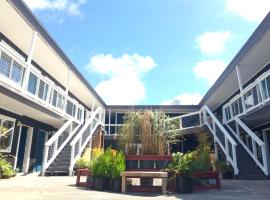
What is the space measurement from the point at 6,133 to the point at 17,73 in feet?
12.3

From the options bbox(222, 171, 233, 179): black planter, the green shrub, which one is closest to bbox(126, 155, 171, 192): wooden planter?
the green shrub

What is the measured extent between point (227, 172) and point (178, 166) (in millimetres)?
Result: 5200

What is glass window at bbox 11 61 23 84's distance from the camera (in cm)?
970

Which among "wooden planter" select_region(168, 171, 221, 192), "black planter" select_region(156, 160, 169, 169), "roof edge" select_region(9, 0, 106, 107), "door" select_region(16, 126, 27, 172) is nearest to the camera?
"wooden planter" select_region(168, 171, 221, 192)

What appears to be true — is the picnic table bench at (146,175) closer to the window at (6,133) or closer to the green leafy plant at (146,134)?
the green leafy plant at (146,134)

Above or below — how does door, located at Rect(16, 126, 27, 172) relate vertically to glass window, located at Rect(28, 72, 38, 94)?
below

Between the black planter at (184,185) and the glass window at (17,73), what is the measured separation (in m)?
6.96

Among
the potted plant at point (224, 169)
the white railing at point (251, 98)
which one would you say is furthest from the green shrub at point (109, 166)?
the white railing at point (251, 98)

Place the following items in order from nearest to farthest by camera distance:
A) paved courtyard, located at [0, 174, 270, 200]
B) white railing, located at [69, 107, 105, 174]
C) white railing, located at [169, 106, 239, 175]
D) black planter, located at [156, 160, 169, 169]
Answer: paved courtyard, located at [0, 174, 270, 200] → black planter, located at [156, 160, 169, 169] → white railing, located at [169, 106, 239, 175] → white railing, located at [69, 107, 105, 174]

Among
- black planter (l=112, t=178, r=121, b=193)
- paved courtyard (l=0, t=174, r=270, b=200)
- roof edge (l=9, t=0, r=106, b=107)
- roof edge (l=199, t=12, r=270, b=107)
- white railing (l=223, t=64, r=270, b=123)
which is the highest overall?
roof edge (l=9, t=0, r=106, b=107)

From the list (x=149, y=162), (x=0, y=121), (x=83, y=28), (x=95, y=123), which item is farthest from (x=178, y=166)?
(x=95, y=123)

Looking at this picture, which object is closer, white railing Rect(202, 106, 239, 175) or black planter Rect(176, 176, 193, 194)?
black planter Rect(176, 176, 193, 194)

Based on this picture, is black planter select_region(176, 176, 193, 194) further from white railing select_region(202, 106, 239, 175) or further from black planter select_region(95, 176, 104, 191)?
white railing select_region(202, 106, 239, 175)

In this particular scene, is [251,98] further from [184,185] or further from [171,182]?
[184,185]
